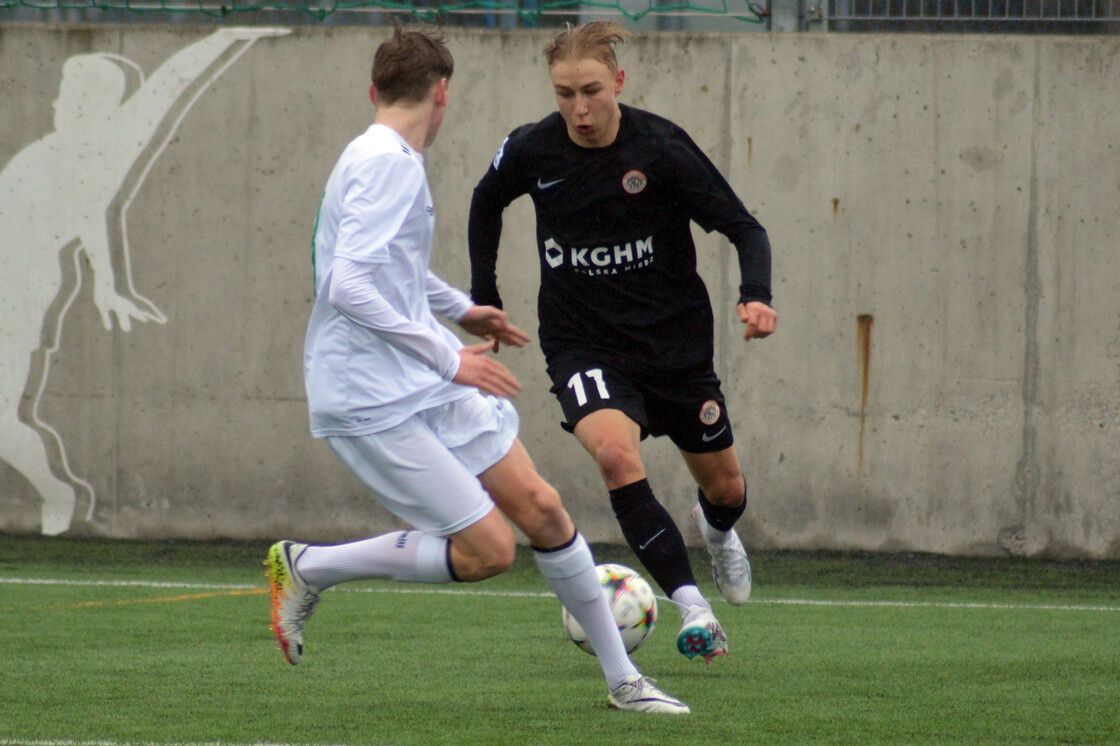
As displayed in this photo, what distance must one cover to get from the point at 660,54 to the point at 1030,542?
3508 millimetres

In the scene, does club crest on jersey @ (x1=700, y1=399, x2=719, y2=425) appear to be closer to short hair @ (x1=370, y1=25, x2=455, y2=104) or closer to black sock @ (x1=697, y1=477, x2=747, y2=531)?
black sock @ (x1=697, y1=477, x2=747, y2=531)

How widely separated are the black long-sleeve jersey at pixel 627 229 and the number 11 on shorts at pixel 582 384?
10 cm

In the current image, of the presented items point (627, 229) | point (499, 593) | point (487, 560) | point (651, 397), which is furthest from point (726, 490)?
point (499, 593)

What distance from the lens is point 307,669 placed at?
4754mm

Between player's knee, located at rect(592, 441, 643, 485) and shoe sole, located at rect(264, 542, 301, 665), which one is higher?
player's knee, located at rect(592, 441, 643, 485)

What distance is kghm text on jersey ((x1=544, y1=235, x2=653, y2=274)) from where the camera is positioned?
4.93 meters

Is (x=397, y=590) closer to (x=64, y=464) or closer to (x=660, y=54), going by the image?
(x=64, y=464)

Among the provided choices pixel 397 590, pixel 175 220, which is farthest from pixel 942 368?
pixel 175 220

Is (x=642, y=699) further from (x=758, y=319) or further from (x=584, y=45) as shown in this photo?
(x=584, y=45)

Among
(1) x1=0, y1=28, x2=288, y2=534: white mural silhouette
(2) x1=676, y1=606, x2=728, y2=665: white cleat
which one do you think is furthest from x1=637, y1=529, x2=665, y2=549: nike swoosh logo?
(1) x1=0, y1=28, x2=288, y2=534: white mural silhouette

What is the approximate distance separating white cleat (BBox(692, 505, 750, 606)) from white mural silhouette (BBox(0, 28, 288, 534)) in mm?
4594

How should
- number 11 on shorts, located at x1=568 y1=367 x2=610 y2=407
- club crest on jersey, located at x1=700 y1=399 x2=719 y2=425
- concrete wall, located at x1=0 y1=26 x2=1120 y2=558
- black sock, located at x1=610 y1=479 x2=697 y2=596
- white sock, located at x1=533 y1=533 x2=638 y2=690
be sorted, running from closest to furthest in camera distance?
white sock, located at x1=533 y1=533 x2=638 y2=690 → black sock, located at x1=610 y1=479 x2=697 y2=596 → number 11 on shorts, located at x1=568 y1=367 x2=610 y2=407 → club crest on jersey, located at x1=700 y1=399 x2=719 y2=425 → concrete wall, located at x1=0 y1=26 x2=1120 y2=558

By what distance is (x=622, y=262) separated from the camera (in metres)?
4.94

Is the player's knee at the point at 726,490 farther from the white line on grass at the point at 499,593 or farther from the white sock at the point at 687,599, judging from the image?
the white line on grass at the point at 499,593
